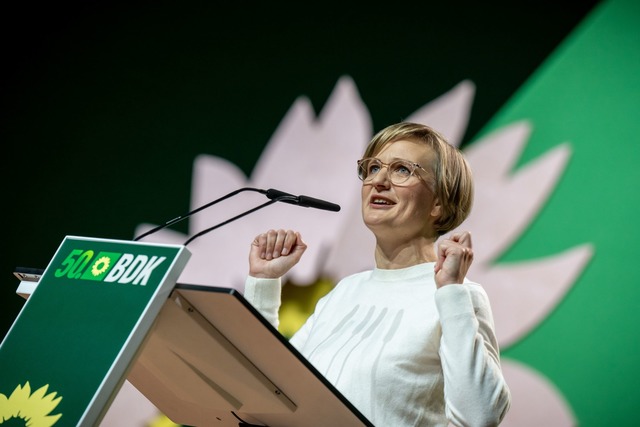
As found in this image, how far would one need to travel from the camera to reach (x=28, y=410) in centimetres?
106

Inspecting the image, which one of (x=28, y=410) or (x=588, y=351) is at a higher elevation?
(x=28, y=410)

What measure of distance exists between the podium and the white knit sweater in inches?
7.9

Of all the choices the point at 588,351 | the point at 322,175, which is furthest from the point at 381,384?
the point at 322,175

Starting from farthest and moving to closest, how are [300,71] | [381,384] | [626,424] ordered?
[300,71] < [626,424] < [381,384]

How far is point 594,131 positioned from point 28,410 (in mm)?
2107

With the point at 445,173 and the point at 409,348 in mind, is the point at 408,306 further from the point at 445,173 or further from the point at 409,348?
the point at 445,173

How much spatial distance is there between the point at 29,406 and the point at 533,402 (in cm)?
181

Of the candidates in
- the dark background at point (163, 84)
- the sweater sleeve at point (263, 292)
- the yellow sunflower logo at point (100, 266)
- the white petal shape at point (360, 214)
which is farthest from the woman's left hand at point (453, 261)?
the dark background at point (163, 84)

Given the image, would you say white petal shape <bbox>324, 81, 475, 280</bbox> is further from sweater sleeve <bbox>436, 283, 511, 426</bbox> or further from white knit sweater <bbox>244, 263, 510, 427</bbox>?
sweater sleeve <bbox>436, 283, 511, 426</bbox>

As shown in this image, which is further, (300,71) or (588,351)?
(300,71)

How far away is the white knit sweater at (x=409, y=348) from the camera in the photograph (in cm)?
126

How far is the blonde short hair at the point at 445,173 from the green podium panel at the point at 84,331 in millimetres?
696

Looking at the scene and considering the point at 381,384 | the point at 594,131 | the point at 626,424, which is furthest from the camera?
the point at 594,131

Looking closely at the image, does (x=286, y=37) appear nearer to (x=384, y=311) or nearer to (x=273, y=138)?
(x=273, y=138)
